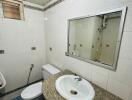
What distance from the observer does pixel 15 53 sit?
1774mm

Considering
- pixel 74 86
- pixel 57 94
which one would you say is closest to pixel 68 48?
pixel 74 86

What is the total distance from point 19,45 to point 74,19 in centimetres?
137

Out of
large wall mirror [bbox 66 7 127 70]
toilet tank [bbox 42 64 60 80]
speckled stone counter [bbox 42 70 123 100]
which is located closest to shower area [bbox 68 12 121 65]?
large wall mirror [bbox 66 7 127 70]

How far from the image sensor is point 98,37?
1.10 m

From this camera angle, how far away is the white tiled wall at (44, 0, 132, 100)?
79 centimetres

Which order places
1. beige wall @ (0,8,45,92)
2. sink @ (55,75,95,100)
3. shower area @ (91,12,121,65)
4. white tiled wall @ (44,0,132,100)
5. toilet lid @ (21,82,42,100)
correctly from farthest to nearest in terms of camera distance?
beige wall @ (0,8,45,92) → toilet lid @ (21,82,42,100) → sink @ (55,75,95,100) → shower area @ (91,12,121,65) → white tiled wall @ (44,0,132,100)

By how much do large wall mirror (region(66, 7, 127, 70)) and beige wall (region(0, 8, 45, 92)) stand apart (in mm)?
1028

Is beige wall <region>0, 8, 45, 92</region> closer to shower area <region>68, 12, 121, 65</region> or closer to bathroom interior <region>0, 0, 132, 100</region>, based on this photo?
bathroom interior <region>0, 0, 132, 100</region>

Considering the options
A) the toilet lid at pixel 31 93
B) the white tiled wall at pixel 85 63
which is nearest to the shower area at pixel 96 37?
the white tiled wall at pixel 85 63

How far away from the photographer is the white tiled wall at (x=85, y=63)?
785mm

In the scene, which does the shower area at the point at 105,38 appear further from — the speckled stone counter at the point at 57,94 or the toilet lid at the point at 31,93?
the toilet lid at the point at 31,93

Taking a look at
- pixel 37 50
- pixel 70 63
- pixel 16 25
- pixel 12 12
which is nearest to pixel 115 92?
pixel 70 63

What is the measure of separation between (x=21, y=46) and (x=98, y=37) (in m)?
1.66

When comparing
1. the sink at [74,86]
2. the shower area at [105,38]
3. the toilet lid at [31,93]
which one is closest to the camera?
the shower area at [105,38]
